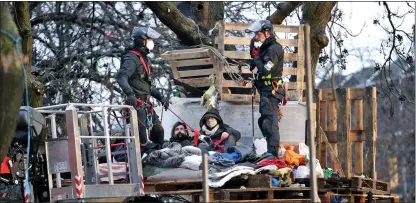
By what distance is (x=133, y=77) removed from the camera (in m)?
19.1

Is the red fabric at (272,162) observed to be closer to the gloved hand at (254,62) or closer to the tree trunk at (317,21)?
the gloved hand at (254,62)

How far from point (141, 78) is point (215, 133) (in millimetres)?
1412

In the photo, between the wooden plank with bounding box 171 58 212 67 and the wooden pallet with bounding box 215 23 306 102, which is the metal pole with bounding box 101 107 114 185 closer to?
the wooden plank with bounding box 171 58 212 67

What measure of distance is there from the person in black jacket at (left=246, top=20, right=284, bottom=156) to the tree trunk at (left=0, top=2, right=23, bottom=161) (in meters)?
5.13

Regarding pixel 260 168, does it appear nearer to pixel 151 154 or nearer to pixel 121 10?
pixel 151 154

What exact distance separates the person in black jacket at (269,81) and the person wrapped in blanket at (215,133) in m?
0.55

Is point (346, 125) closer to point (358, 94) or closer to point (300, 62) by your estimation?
point (358, 94)

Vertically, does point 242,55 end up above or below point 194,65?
above

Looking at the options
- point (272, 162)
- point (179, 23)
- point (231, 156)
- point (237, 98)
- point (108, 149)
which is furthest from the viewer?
point (179, 23)

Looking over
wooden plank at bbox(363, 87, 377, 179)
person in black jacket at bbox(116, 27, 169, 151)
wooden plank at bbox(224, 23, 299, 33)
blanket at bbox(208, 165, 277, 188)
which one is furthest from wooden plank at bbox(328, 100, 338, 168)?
blanket at bbox(208, 165, 277, 188)

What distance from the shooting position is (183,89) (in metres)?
21.2

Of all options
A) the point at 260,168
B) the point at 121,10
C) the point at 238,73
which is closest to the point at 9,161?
the point at 260,168

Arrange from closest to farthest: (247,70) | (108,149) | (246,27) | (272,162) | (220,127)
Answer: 1. (108,149)
2. (272,162)
3. (220,127)
4. (247,70)
5. (246,27)

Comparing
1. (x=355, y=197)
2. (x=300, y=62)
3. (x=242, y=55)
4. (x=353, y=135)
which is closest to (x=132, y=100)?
(x=242, y=55)
